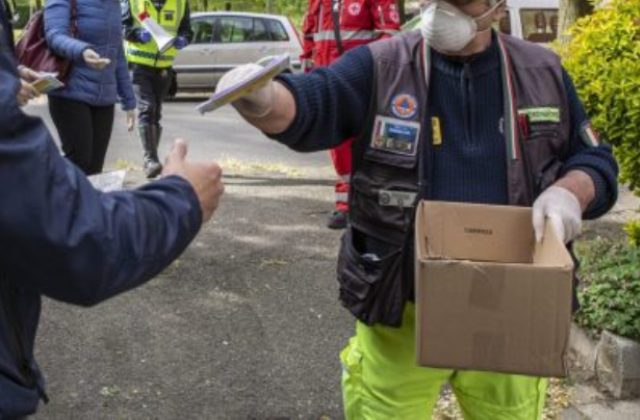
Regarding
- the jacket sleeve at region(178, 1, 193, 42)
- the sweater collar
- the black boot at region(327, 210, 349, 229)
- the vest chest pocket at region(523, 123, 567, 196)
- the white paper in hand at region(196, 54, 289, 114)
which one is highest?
the white paper in hand at region(196, 54, 289, 114)

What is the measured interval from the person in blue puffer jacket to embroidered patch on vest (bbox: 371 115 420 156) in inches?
109

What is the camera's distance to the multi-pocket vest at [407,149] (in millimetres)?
2418

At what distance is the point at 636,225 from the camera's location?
4.59 m

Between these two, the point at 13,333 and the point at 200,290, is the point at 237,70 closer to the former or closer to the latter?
the point at 13,333

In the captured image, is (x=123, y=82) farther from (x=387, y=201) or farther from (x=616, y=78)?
(x=387, y=201)

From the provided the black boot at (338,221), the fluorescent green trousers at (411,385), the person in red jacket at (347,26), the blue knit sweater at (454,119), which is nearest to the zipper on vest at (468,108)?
the blue knit sweater at (454,119)

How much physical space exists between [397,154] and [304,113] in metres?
0.28

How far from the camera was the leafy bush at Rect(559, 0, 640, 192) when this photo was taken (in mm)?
4211

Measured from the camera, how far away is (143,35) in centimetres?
688

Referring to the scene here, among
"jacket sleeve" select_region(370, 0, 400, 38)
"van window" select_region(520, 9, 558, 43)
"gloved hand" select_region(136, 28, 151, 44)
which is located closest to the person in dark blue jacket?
"jacket sleeve" select_region(370, 0, 400, 38)

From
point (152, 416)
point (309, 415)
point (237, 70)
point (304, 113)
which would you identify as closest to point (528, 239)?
point (304, 113)

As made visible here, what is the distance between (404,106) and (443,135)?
0.44ft

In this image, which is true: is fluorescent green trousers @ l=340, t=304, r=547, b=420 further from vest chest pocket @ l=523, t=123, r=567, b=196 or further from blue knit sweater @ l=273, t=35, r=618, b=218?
vest chest pocket @ l=523, t=123, r=567, b=196

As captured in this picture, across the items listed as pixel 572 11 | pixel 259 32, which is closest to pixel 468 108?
pixel 572 11
